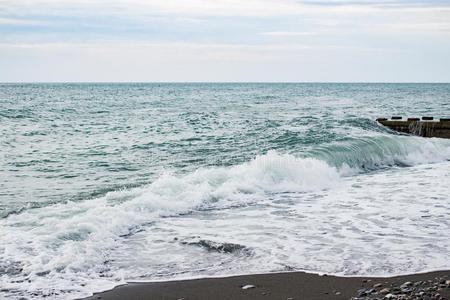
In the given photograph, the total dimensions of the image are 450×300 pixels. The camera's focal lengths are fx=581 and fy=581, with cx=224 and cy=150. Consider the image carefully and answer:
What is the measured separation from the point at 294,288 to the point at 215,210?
4605 millimetres

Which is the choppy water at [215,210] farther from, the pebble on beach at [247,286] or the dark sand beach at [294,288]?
the pebble on beach at [247,286]

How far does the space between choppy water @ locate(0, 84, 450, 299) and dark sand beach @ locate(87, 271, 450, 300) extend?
31cm

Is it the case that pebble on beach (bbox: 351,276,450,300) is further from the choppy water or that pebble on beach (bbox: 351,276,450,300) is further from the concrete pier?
the concrete pier

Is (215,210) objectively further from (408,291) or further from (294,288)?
(408,291)

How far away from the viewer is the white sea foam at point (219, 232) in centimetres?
734

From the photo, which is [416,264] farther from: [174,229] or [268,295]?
[174,229]

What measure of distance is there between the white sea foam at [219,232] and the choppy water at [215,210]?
3cm

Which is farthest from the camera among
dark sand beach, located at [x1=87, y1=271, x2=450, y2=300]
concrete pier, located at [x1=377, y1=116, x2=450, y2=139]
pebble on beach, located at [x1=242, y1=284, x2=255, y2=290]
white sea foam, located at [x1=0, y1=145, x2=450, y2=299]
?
concrete pier, located at [x1=377, y1=116, x2=450, y2=139]

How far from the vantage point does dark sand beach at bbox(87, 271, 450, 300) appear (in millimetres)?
6297

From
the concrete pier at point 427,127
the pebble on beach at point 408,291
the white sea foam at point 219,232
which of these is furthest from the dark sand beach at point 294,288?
the concrete pier at point 427,127

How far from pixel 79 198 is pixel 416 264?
682 cm

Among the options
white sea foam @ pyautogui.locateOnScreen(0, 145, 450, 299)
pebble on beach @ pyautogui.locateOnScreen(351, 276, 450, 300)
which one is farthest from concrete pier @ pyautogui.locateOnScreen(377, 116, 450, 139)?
pebble on beach @ pyautogui.locateOnScreen(351, 276, 450, 300)

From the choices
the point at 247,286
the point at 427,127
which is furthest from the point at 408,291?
the point at 427,127

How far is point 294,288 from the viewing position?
6637 millimetres
